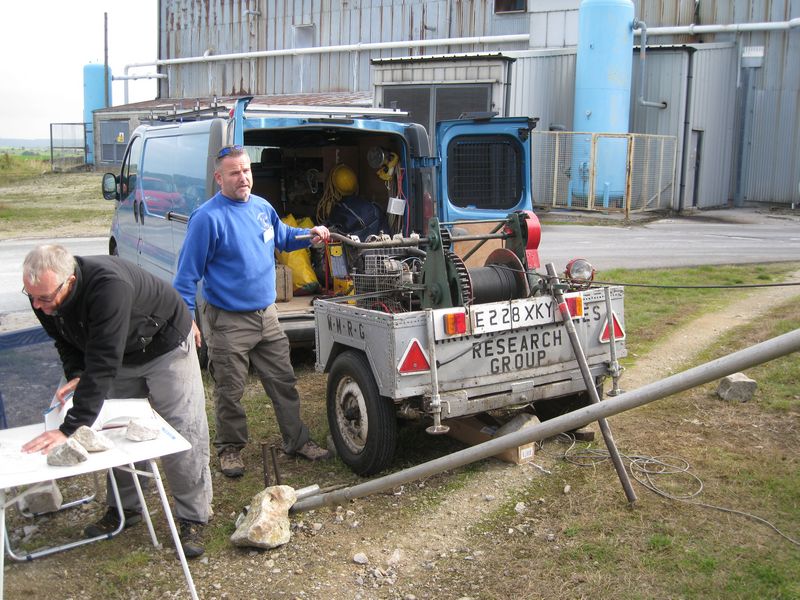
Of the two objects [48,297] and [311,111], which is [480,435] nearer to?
[48,297]

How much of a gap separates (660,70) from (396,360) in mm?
19487

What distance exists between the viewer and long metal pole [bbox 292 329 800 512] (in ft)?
10.1

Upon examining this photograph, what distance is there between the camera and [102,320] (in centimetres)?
390

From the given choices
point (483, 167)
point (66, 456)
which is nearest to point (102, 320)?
point (66, 456)

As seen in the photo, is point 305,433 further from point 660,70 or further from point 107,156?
point 107,156

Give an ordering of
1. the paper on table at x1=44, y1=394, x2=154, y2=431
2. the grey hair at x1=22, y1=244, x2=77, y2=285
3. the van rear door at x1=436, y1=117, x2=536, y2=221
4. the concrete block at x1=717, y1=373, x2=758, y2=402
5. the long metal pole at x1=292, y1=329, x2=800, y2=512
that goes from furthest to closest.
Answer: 1. the van rear door at x1=436, y1=117, x2=536, y2=221
2. the concrete block at x1=717, y1=373, x2=758, y2=402
3. the paper on table at x1=44, y1=394, x2=154, y2=431
4. the grey hair at x1=22, y1=244, x2=77, y2=285
5. the long metal pole at x1=292, y1=329, x2=800, y2=512

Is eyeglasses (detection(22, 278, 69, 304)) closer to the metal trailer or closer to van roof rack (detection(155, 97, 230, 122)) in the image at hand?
the metal trailer

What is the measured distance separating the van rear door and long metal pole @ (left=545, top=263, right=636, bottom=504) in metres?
2.48

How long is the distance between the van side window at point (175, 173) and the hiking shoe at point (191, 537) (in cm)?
310

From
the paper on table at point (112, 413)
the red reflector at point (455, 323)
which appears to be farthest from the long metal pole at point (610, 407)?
the paper on table at point (112, 413)

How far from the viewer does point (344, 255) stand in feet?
25.5

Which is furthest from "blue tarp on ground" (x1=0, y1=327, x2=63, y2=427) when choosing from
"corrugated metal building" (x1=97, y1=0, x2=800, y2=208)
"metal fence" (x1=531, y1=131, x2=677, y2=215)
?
"metal fence" (x1=531, y1=131, x2=677, y2=215)

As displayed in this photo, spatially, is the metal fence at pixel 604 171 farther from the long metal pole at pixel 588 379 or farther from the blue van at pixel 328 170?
the long metal pole at pixel 588 379

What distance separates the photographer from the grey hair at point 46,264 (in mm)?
3679
